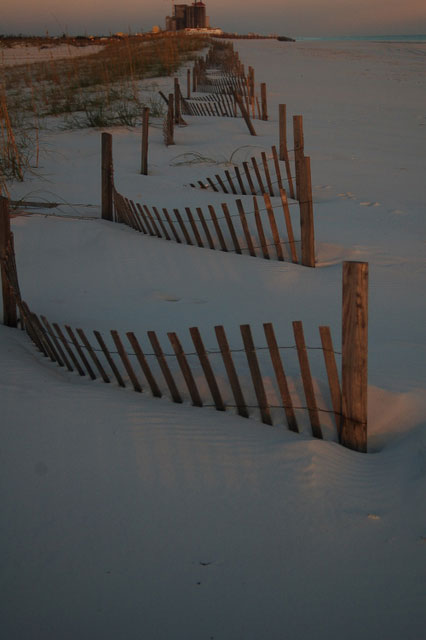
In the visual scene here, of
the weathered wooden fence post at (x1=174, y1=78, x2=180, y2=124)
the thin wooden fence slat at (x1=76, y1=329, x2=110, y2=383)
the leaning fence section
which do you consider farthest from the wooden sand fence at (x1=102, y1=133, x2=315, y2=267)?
the weathered wooden fence post at (x1=174, y1=78, x2=180, y2=124)

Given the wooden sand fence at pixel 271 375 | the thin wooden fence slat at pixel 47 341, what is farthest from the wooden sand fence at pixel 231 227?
the thin wooden fence slat at pixel 47 341

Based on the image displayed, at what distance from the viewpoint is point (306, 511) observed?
7.22 feet

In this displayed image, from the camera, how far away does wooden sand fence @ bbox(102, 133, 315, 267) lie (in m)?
4.96

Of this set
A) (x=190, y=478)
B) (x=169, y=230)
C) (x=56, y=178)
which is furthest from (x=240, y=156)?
(x=190, y=478)

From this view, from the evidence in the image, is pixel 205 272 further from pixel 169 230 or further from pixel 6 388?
pixel 6 388

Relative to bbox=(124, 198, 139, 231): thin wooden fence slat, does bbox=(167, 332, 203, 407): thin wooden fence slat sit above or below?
below

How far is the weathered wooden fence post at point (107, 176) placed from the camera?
18.1 feet

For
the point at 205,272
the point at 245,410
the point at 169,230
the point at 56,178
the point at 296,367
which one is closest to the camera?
the point at 245,410

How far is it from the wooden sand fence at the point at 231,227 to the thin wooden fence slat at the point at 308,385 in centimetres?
244

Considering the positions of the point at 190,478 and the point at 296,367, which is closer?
the point at 190,478

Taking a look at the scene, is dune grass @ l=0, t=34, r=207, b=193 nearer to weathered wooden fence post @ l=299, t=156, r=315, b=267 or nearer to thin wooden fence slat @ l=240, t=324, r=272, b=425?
weathered wooden fence post @ l=299, t=156, r=315, b=267

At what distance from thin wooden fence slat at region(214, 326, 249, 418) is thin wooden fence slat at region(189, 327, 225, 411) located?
0.08 metres

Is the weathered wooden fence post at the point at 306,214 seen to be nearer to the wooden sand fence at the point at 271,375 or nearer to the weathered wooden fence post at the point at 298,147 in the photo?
the weathered wooden fence post at the point at 298,147

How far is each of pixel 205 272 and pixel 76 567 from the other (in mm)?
3202
